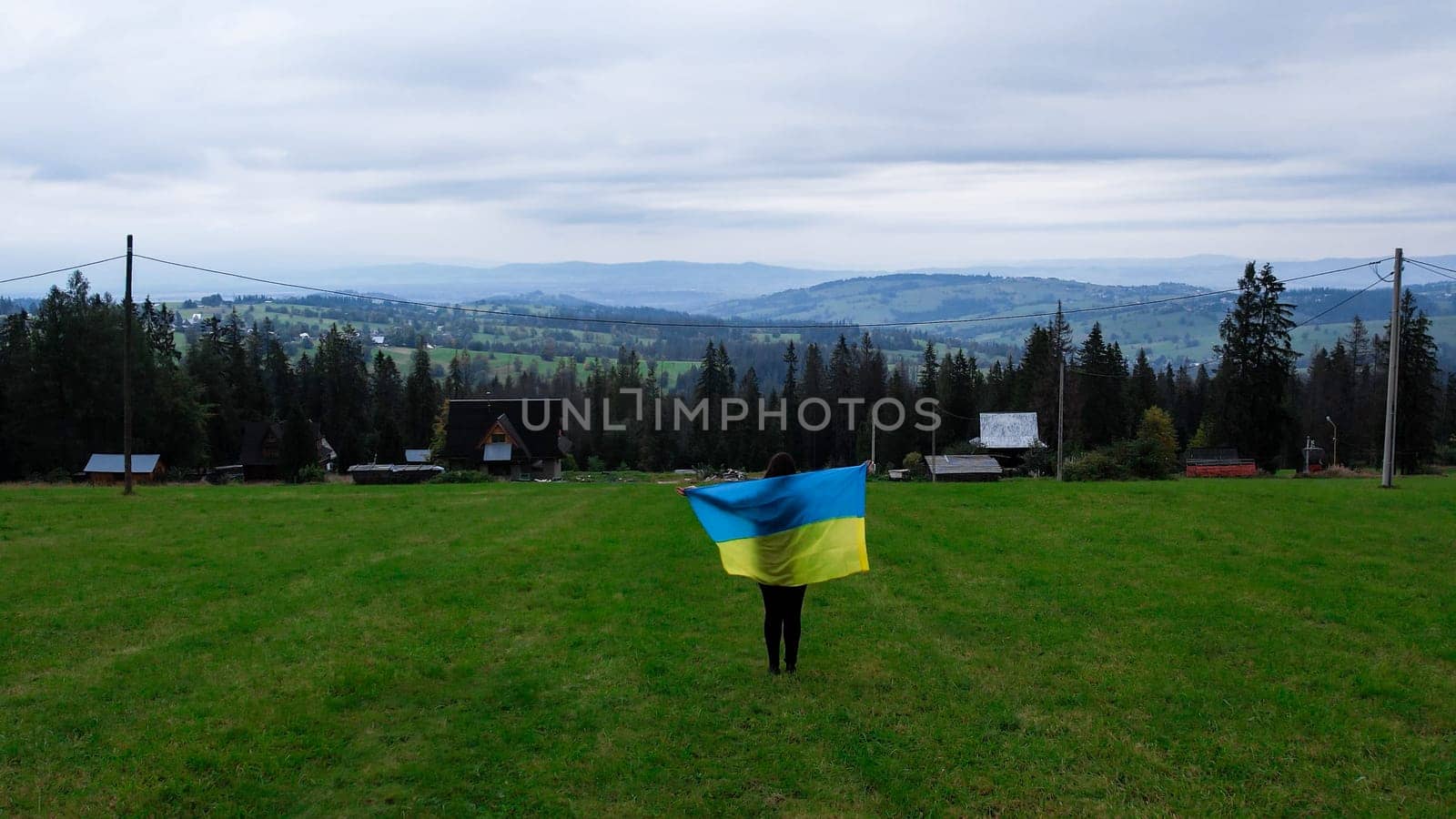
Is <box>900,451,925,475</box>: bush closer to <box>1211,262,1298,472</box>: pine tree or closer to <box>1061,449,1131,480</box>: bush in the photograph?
<box>1061,449,1131,480</box>: bush

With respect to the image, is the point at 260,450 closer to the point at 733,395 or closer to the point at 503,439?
the point at 503,439

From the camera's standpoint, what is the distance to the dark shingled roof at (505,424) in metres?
59.0

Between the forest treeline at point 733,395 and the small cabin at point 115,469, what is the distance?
3.57 meters

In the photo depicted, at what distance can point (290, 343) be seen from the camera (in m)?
156

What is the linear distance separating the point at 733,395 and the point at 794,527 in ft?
301

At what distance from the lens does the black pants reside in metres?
9.40

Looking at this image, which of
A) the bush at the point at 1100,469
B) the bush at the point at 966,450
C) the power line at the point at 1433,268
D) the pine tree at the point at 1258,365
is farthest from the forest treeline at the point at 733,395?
the power line at the point at 1433,268

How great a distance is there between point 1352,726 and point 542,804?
6595mm

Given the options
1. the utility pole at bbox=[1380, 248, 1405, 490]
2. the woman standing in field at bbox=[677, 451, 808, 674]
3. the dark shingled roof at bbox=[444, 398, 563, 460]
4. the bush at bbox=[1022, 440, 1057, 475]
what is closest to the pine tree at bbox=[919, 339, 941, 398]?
the bush at bbox=[1022, 440, 1057, 475]

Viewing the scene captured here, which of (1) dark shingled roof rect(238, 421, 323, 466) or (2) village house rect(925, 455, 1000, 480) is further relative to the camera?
(1) dark shingled roof rect(238, 421, 323, 466)

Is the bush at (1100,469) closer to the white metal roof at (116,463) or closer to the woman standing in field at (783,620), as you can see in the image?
the woman standing in field at (783,620)

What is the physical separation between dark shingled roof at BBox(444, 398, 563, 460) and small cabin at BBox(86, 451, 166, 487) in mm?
16895

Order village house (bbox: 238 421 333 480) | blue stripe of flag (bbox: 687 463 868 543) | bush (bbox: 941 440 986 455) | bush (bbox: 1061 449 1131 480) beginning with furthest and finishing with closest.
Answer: village house (bbox: 238 421 333 480) → bush (bbox: 941 440 986 455) → bush (bbox: 1061 449 1131 480) → blue stripe of flag (bbox: 687 463 868 543)

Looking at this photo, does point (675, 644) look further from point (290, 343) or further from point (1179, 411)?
point (290, 343)
